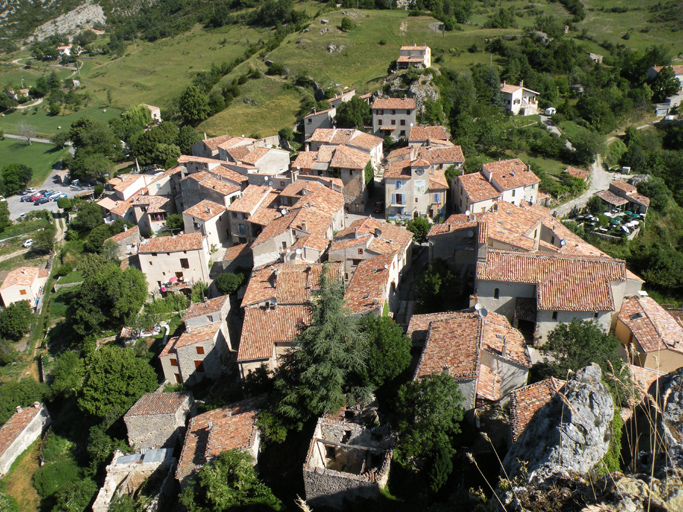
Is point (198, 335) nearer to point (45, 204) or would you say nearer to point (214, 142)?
point (214, 142)

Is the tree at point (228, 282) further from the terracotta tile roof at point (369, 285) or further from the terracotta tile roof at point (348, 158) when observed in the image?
the terracotta tile roof at point (348, 158)

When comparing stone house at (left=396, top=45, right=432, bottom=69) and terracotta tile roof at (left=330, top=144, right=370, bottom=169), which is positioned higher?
stone house at (left=396, top=45, right=432, bottom=69)

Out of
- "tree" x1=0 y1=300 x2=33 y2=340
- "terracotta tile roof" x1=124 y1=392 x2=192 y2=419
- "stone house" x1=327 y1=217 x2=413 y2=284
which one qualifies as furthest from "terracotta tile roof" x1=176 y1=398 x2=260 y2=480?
"tree" x1=0 y1=300 x2=33 y2=340

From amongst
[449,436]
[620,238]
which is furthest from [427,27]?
[449,436]

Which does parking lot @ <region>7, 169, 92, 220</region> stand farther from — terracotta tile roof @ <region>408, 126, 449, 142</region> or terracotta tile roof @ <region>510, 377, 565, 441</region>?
terracotta tile roof @ <region>510, 377, 565, 441</region>

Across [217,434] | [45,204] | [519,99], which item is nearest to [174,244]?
[217,434]

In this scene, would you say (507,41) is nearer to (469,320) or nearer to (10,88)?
(469,320)

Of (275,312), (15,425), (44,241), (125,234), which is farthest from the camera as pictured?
(44,241)
